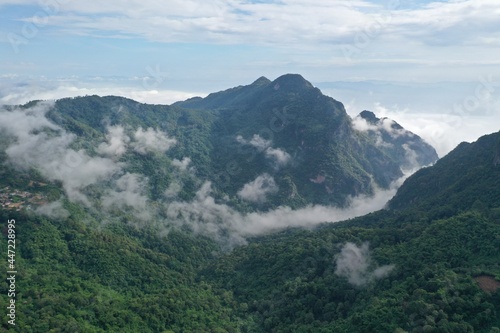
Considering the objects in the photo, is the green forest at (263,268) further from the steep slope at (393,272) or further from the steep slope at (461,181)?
the steep slope at (461,181)

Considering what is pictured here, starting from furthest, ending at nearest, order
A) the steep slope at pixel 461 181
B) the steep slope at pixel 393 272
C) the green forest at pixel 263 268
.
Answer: the steep slope at pixel 461 181
the green forest at pixel 263 268
the steep slope at pixel 393 272

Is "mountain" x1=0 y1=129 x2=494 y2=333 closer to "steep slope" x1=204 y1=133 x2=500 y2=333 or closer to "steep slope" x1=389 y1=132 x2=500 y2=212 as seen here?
"steep slope" x1=204 y1=133 x2=500 y2=333

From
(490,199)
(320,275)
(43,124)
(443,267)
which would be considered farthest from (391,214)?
(43,124)

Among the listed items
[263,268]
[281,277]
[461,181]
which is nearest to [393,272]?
[281,277]

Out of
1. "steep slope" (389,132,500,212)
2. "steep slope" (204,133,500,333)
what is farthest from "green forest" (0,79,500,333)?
"steep slope" (389,132,500,212)

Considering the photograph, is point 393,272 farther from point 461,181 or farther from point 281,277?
point 461,181

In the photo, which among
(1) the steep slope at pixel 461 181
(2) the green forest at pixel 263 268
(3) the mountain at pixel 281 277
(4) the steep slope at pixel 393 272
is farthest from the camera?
(1) the steep slope at pixel 461 181

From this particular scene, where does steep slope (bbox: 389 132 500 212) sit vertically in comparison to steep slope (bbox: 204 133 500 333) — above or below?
above

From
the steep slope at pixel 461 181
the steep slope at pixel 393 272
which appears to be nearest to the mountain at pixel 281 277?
the steep slope at pixel 393 272

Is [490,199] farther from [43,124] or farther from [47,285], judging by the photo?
[43,124]

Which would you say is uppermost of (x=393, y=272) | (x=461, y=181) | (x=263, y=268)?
(x=461, y=181)

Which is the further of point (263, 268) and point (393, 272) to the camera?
point (263, 268)
